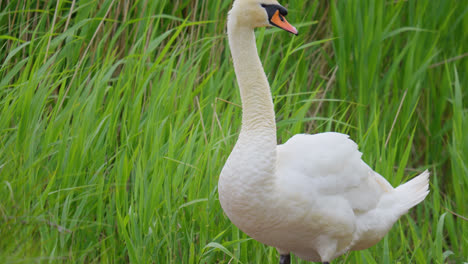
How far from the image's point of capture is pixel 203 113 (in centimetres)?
427

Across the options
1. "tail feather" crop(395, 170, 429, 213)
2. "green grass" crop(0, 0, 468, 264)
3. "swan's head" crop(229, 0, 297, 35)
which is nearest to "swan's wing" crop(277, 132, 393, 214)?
"tail feather" crop(395, 170, 429, 213)

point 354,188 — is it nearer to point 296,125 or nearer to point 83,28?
point 296,125

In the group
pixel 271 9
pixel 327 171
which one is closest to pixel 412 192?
pixel 327 171

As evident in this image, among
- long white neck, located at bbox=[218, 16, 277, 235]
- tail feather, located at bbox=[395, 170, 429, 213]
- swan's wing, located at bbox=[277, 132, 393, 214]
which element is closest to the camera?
long white neck, located at bbox=[218, 16, 277, 235]

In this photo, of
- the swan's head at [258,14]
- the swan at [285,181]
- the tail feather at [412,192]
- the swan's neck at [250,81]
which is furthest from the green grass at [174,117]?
the swan's head at [258,14]

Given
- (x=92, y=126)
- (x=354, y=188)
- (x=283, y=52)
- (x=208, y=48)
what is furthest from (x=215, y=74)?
(x=354, y=188)

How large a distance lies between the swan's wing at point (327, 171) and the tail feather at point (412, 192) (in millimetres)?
156

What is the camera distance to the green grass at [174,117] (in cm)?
352

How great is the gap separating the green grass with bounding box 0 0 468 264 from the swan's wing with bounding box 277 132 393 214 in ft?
1.09

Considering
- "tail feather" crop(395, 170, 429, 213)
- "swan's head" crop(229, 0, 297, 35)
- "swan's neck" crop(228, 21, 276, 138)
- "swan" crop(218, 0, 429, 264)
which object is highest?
"swan's head" crop(229, 0, 297, 35)

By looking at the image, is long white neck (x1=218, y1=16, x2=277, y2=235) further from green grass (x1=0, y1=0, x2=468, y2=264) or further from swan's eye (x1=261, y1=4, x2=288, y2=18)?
green grass (x1=0, y1=0, x2=468, y2=264)

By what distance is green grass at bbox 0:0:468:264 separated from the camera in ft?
11.5

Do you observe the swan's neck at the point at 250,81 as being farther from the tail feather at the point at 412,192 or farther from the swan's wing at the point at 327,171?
the tail feather at the point at 412,192

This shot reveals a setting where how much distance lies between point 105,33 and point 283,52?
120 centimetres
